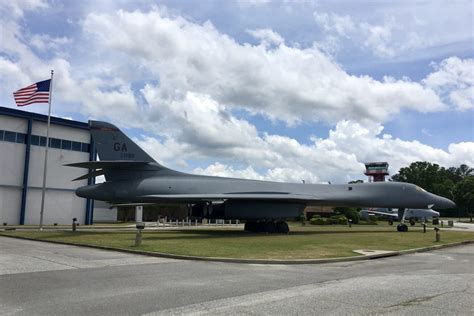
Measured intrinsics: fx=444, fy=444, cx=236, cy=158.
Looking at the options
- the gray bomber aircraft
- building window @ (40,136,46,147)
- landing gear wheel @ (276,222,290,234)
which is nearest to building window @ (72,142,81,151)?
building window @ (40,136,46,147)

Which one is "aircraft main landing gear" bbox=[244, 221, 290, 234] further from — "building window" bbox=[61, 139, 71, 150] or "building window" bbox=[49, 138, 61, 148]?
"building window" bbox=[49, 138, 61, 148]

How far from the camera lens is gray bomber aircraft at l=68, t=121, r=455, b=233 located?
2581 centimetres

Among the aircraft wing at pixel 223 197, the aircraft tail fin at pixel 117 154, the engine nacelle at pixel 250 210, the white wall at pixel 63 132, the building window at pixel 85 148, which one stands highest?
the white wall at pixel 63 132

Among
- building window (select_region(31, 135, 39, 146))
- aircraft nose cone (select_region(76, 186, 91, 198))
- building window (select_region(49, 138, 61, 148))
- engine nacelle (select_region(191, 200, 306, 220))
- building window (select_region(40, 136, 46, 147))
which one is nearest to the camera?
aircraft nose cone (select_region(76, 186, 91, 198))

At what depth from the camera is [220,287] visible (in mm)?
8867

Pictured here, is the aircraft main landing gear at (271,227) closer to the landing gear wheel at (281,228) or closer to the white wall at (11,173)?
the landing gear wheel at (281,228)

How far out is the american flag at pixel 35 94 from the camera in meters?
30.5

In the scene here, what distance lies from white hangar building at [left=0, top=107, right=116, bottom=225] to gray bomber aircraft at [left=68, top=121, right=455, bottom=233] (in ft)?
43.9

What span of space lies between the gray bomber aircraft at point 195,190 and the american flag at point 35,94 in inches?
287

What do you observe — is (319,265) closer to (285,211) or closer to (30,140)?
(285,211)

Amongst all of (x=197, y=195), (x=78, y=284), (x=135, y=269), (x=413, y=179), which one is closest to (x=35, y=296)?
(x=78, y=284)

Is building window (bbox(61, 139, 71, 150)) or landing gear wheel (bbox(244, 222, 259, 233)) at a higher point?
building window (bbox(61, 139, 71, 150))

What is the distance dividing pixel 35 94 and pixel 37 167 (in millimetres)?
10338

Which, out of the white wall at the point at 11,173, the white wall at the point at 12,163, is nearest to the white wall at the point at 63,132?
the white wall at the point at 11,173
